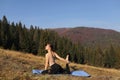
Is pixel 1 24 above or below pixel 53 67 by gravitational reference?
above

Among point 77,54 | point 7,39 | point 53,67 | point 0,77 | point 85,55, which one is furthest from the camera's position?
point 85,55

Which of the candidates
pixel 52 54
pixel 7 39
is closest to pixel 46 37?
pixel 7 39

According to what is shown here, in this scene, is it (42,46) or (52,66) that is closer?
(52,66)

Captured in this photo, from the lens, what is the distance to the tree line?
4643 inches

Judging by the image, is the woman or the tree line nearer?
the woman

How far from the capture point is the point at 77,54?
140 m

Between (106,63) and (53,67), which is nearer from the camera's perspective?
(53,67)

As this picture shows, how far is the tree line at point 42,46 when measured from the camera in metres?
118

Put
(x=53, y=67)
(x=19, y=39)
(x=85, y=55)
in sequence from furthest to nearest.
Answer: (x=85, y=55) < (x=19, y=39) < (x=53, y=67)

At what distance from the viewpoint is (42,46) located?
118875 mm

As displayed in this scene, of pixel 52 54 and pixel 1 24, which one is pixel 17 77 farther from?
pixel 1 24

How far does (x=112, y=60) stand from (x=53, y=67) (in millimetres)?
131318

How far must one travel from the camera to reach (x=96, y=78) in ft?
37.5

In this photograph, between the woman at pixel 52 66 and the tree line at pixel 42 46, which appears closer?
the woman at pixel 52 66
